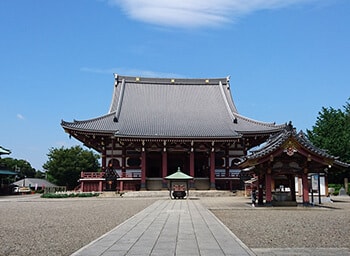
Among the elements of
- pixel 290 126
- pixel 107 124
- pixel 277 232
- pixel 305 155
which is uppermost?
pixel 107 124

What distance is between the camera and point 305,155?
20062mm

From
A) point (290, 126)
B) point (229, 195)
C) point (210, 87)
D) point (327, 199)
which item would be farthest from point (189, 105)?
point (290, 126)

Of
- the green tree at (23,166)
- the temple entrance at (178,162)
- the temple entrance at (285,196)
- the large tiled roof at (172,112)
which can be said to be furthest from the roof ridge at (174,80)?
the green tree at (23,166)

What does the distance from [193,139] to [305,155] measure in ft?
62.5

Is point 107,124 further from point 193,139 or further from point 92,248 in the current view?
point 92,248

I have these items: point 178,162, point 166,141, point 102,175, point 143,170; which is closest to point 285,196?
point 166,141

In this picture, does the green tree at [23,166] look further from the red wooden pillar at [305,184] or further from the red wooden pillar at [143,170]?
the red wooden pillar at [305,184]

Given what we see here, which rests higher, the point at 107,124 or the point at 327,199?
the point at 107,124

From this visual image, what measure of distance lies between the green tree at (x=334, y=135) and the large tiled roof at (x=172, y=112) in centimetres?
789

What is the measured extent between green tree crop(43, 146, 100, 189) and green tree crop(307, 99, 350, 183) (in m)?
33.7

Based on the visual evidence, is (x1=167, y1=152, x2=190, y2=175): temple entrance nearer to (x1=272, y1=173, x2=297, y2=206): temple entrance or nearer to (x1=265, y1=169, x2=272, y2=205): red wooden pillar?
(x1=272, y1=173, x2=297, y2=206): temple entrance

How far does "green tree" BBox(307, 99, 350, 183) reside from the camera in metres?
42.8

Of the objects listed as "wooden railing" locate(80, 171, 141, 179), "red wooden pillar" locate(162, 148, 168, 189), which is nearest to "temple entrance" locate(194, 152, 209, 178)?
"red wooden pillar" locate(162, 148, 168, 189)

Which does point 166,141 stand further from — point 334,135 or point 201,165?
point 334,135
